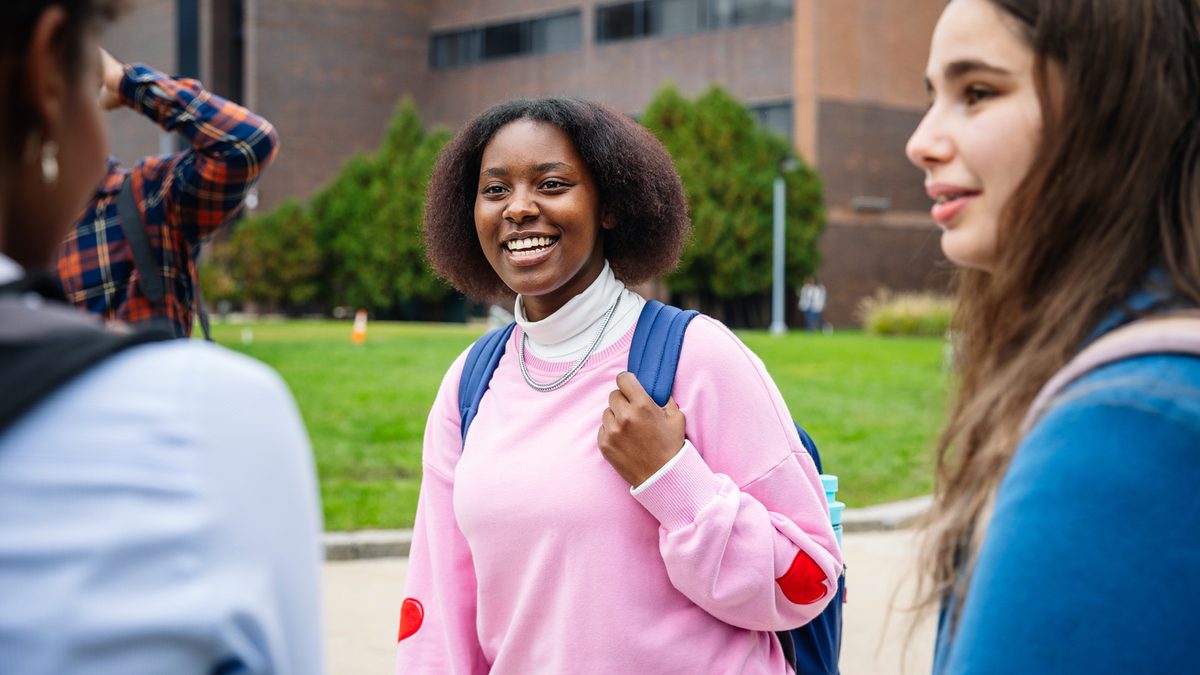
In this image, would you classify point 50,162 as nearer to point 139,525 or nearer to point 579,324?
point 139,525

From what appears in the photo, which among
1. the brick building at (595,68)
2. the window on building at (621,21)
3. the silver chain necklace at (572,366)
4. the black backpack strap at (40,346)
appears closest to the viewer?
the black backpack strap at (40,346)

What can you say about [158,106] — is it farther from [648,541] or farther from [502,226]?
[648,541]

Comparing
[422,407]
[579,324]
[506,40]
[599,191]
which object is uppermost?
[506,40]

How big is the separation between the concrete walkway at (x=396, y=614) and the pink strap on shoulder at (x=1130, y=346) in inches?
156

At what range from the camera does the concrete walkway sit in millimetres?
6125

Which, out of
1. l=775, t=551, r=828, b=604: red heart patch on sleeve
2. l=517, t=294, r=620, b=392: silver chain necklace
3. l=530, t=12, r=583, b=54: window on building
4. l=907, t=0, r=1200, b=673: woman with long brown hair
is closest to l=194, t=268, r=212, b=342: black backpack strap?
l=517, t=294, r=620, b=392: silver chain necklace

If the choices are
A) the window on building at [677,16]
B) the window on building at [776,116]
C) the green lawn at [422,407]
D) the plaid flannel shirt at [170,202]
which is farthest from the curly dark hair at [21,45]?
the window on building at [677,16]

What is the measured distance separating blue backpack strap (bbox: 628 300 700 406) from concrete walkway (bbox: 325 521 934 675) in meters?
2.69

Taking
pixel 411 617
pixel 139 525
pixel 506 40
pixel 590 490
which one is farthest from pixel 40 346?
pixel 506 40

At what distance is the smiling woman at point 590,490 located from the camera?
102 inches

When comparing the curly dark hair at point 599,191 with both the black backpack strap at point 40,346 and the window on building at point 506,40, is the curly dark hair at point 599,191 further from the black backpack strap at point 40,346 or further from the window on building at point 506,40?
the window on building at point 506,40

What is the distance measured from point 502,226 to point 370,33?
51905mm

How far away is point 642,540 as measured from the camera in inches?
104

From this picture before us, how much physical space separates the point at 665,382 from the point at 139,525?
1746 millimetres
